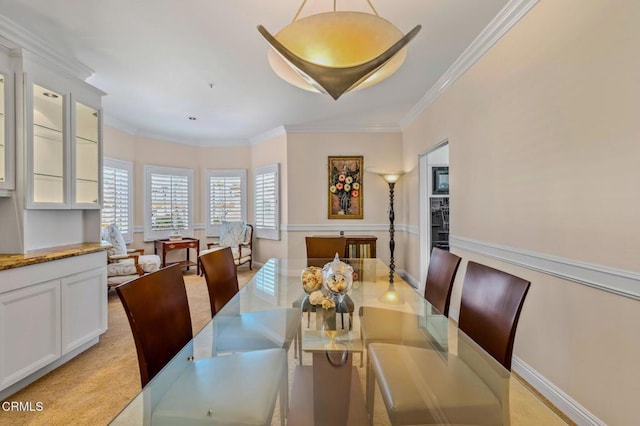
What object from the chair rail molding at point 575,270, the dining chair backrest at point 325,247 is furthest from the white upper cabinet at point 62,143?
the chair rail molding at point 575,270

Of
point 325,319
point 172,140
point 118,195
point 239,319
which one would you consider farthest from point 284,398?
point 172,140

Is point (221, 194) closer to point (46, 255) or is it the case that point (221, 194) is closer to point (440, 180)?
point (46, 255)

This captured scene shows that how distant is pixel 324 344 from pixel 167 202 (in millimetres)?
5031

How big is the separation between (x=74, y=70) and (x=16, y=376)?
2521 millimetres

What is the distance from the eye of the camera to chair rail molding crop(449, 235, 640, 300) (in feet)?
4.64

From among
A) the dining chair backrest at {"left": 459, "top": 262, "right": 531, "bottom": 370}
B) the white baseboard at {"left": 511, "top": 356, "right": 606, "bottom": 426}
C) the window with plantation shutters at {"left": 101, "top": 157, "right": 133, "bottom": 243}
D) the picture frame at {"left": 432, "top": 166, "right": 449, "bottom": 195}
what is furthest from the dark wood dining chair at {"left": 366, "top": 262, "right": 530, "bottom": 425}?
the window with plantation shutters at {"left": 101, "top": 157, "right": 133, "bottom": 243}

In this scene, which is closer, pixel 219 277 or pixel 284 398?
pixel 284 398

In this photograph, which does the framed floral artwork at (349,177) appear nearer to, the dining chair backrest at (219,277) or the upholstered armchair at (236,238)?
the upholstered armchair at (236,238)

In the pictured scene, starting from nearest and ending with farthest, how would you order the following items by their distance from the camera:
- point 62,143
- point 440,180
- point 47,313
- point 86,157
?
point 47,313 < point 62,143 < point 86,157 < point 440,180

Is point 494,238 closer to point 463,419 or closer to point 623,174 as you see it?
point 623,174

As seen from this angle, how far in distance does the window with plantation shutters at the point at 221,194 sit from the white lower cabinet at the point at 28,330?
378 cm

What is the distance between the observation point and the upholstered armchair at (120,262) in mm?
4055

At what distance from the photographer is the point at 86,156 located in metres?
2.97

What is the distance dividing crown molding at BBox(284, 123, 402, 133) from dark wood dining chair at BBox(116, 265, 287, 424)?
3922 millimetres
